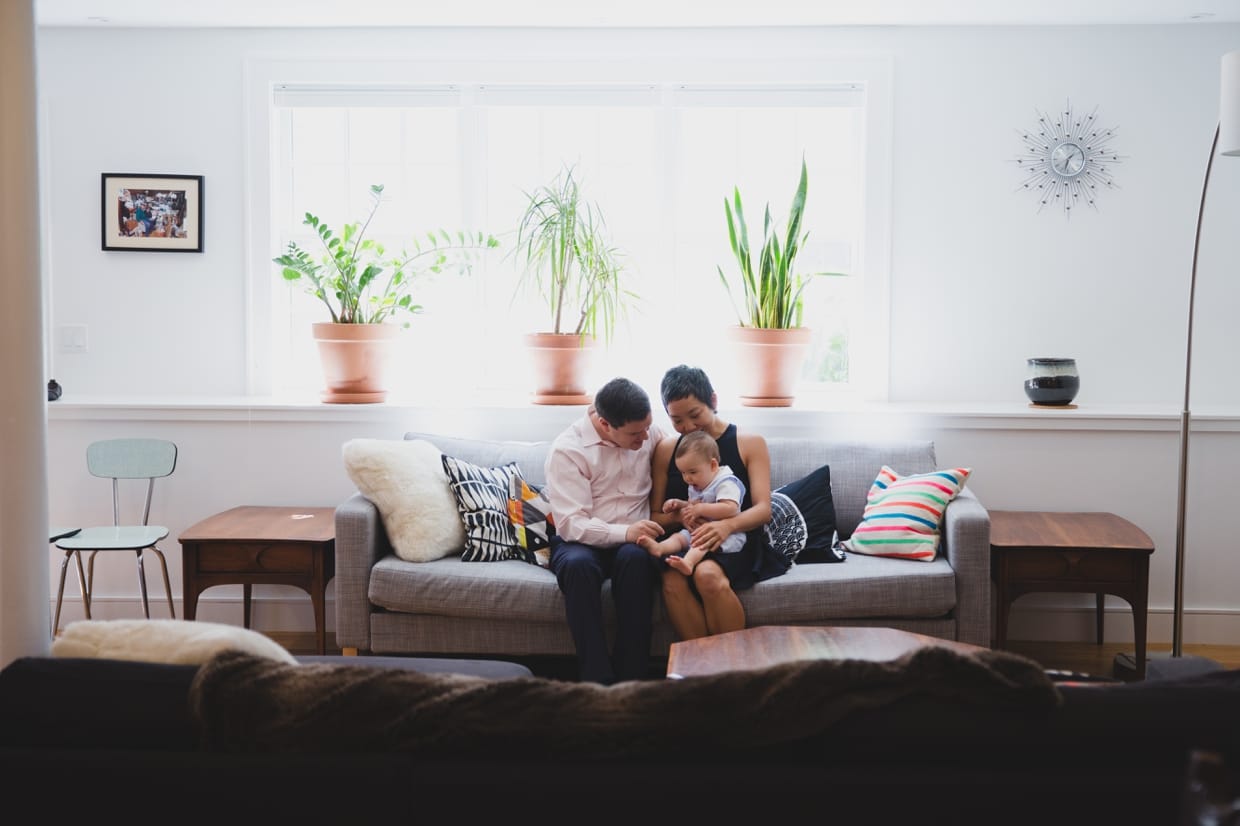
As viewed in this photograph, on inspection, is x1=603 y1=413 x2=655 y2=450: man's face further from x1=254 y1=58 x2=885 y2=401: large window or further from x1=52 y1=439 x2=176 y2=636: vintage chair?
x1=52 y1=439 x2=176 y2=636: vintage chair

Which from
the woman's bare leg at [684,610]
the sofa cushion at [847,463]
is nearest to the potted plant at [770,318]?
the sofa cushion at [847,463]

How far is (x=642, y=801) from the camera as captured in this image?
48.1 inches

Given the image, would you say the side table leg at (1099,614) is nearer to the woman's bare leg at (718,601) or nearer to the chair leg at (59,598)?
the woman's bare leg at (718,601)

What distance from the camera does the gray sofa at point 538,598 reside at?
10.9ft

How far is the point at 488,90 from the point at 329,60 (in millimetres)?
671

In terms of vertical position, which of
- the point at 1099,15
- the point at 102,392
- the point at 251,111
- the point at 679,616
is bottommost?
the point at 679,616

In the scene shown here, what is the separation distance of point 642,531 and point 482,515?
0.57 m

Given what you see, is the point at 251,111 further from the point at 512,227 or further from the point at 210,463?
the point at 210,463

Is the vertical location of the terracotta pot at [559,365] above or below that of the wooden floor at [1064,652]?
above

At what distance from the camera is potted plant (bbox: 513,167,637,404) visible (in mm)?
4184

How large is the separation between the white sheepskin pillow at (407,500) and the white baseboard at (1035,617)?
2.74 feet

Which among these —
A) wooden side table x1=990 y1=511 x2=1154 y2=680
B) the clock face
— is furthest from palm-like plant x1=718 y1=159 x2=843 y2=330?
wooden side table x1=990 y1=511 x2=1154 y2=680

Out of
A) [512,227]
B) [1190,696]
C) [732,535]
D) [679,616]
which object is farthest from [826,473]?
[1190,696]

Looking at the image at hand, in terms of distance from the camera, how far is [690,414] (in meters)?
3.52
